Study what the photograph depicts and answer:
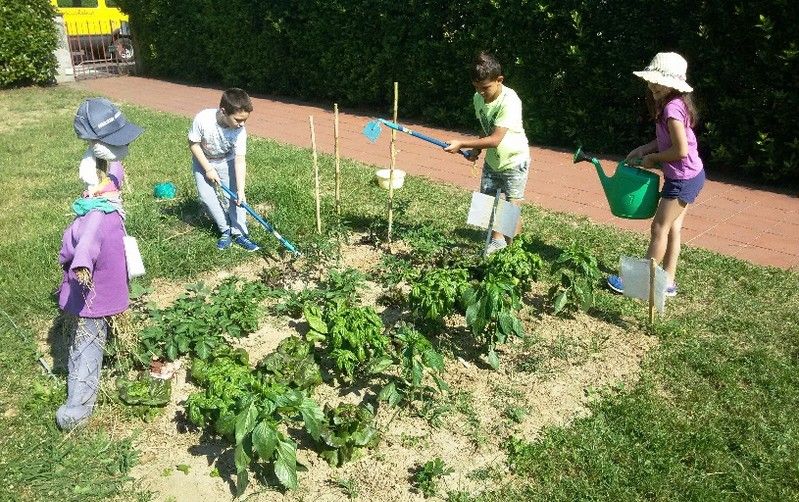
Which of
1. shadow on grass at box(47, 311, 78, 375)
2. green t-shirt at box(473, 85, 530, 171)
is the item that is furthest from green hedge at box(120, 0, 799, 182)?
shadow on grass at box(47, 311, 78, 375)

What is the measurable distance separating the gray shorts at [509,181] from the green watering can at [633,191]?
532 mm

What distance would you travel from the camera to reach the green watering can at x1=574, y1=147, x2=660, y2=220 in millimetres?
3770

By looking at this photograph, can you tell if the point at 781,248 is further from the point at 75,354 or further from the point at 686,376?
the point at 75,354

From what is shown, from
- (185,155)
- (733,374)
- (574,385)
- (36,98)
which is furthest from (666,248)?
(36,98)

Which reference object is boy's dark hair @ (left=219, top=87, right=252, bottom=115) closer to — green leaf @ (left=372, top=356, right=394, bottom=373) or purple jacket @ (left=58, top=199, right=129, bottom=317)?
purple jacket @ (left=58, top=199, right=129, bottom=317)

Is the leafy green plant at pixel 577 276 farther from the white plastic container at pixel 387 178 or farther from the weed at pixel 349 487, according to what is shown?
the white plastic container at pixel 387 178

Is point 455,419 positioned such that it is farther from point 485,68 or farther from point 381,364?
point 485,68

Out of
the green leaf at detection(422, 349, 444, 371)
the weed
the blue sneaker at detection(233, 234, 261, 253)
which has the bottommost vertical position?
the weed

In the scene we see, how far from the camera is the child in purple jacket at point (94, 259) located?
273 cm

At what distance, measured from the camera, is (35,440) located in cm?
288

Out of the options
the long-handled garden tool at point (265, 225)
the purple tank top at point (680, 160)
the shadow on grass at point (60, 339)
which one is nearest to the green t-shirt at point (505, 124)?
the purple tank top at point (680, 160)

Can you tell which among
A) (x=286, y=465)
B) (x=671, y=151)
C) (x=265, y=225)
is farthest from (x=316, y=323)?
(x=671, y=151)

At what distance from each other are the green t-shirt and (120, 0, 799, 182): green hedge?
1.10 metres

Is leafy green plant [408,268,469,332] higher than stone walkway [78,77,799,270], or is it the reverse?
leafy green plant [408,268,469,332]
